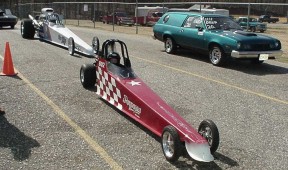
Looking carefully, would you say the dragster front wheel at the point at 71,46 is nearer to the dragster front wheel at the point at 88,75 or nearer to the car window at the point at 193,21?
the car window at the point at 193,21

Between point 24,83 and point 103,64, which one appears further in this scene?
point 24,83

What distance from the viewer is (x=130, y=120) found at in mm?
6152

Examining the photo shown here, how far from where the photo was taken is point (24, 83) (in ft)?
28.4

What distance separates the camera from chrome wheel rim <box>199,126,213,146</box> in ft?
15.2

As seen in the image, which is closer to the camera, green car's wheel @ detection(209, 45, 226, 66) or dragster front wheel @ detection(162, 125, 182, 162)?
dragster front wheel @ detection(162, 125, 182, 162)

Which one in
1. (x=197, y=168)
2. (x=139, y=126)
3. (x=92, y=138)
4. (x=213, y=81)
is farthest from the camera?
(x=213, y=81)

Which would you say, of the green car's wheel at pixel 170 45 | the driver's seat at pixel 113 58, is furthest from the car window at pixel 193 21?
the driver's seat at pixel 113 58

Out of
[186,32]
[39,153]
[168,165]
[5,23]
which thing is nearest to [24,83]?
[39,153]

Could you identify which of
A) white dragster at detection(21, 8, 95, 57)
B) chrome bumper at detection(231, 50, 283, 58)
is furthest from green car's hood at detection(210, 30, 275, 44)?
white dragster at detection(21, 8, 95, 57)

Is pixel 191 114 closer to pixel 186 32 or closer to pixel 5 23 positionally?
pixel 186 32

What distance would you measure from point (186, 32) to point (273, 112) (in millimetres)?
6609

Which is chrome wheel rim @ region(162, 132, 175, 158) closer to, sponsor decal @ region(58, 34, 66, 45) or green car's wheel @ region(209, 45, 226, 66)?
green car's wheel @ region(209, 45, 226, 66)

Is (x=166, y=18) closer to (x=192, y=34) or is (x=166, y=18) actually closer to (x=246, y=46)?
(x=192, y=34)

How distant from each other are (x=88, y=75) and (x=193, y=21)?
610cm
